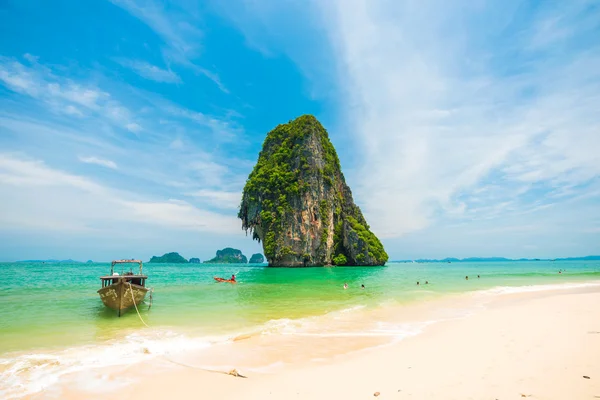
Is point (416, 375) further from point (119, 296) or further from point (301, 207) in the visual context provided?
point (301, 207)

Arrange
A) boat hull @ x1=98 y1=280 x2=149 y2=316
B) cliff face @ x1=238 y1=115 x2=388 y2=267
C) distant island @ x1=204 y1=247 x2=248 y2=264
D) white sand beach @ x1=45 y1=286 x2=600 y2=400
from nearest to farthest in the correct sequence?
white sand beach @ x1=45 y1=286 x2=600 y2=400 < boat hull @ x1=98 y1=280 x2=149 y2=316 < cliff face @ x1=238 y1=115 x2=388 y2=267 < distant island @ x1=204 y1=247 x2=248 y2=264

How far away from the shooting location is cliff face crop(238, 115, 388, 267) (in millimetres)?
57500

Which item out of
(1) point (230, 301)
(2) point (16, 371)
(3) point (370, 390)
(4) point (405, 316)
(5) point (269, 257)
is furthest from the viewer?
(5) point (269, 257)

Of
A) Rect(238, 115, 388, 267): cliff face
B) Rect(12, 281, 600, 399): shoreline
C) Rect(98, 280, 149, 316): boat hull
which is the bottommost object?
Rect(12, 281, 600, 399): shoreline

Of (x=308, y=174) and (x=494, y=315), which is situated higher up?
(x=308, y=174)

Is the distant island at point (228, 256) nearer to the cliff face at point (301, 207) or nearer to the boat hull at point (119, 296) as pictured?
the cliff face at point (301, 207)

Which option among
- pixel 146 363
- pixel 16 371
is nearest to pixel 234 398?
pixel 146 363

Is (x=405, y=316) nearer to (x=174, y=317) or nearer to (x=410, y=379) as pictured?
(x=410, y=379)

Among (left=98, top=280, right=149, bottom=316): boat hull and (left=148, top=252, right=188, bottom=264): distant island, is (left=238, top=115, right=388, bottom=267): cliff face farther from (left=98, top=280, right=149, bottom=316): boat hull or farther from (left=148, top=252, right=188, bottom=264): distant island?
(left=148, top=252, right=188, bottom=264): distant island

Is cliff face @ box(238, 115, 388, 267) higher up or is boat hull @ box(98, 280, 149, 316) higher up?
cliff face @ box(238, 115, 388, 267)

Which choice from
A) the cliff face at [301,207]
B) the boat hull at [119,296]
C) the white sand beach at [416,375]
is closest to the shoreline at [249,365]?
the white sand beach at [416,375]

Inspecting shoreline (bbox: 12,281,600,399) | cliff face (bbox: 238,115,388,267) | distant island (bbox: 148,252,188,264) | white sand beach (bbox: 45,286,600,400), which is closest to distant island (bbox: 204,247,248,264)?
distant island (bbox: 148,252,188,264)

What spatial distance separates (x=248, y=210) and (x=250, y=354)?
5487 centimetres

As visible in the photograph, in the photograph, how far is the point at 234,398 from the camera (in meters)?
5.07
